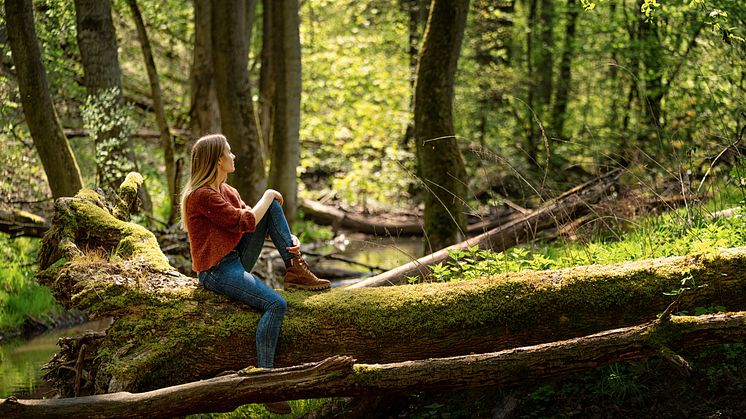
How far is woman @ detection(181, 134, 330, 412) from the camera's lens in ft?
19.7

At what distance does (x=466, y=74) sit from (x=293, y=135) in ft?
29.8

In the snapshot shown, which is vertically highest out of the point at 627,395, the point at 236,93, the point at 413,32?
the point at 413,32

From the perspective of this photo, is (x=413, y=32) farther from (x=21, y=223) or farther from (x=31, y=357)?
(x=31, y=357)

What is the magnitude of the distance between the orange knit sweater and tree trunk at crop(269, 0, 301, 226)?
7.58 metres

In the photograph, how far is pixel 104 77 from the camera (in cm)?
1265

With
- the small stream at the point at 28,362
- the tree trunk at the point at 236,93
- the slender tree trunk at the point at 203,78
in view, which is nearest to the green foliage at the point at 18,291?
the small stream at the point at 28,362

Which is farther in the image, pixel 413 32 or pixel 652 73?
pixel 413 32

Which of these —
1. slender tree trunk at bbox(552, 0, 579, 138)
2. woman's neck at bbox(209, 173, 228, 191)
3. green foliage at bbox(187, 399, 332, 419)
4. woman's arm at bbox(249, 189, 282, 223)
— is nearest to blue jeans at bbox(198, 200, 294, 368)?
woman's arm at bbox(249, 189, 282, 223)

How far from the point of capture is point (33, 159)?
43.1 feet

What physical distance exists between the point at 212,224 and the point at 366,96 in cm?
1571

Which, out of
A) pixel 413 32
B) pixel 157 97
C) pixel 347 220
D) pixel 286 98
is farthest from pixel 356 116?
pixel 286 98

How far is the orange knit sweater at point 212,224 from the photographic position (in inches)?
241

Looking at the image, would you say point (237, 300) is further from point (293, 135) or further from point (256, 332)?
point (293, 135)

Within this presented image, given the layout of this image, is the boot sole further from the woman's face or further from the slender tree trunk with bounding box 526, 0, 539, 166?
the slender tree trunk with bounding box 526, 0, 539, 166
